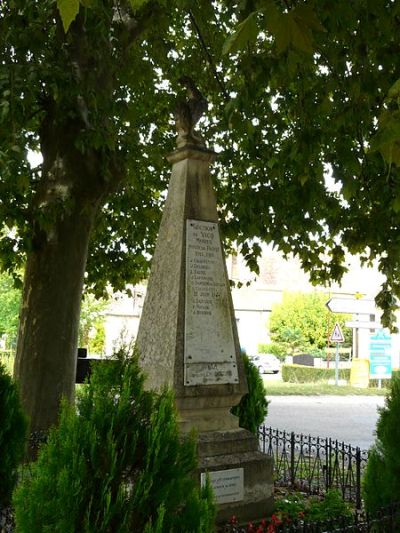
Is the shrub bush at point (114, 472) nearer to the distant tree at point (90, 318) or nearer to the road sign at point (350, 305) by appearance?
the road sign at point (350, 305)

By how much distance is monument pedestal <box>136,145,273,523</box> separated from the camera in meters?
4.93

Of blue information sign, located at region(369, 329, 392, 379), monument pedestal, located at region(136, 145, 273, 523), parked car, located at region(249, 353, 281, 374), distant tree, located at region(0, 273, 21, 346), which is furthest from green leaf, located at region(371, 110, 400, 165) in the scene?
parked car, located at region(249, 353, 281, 374)

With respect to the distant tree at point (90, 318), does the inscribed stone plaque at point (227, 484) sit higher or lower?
lower

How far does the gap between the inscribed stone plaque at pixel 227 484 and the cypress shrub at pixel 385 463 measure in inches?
44.3

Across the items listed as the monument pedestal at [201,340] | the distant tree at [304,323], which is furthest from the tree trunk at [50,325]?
the distant tree at [304,323]

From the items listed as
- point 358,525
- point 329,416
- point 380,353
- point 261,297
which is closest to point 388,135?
point 358,525

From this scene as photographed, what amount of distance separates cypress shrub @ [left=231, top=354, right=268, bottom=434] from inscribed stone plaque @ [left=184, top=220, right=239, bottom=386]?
7.50 feet

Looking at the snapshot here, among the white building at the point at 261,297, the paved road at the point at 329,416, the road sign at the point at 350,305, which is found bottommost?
the paved road at the point at 329,416

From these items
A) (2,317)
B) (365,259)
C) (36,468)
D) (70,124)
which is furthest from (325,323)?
(36,468)

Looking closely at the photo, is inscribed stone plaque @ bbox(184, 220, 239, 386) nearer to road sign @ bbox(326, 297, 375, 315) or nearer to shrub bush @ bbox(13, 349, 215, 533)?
shrub bush @ bbox(13, 349, 215, 533)

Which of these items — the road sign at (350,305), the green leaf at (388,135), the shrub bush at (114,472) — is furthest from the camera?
the road sign at (350,305)

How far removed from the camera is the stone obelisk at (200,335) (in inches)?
194

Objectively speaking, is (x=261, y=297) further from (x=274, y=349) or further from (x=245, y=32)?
(x=245, y=32)

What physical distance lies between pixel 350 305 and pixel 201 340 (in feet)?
59.6
